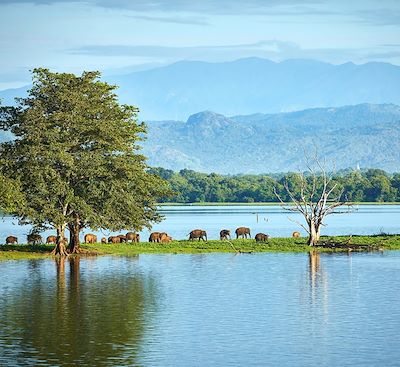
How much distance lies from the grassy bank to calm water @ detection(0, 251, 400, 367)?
5802 mm

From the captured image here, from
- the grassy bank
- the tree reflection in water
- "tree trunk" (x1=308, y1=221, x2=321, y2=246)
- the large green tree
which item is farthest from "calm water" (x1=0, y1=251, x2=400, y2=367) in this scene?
"tree trunk" (x1=308, y1=221, x2=321, y2=246)

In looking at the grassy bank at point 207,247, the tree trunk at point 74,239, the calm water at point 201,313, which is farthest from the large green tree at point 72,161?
the calm water at point 201,313

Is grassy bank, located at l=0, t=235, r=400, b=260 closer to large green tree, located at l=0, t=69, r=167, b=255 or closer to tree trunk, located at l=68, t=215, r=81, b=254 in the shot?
tree trunk, located at l=68, t=215, r=81, b=254

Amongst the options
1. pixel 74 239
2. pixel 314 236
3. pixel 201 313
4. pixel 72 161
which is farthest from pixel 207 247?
pixel 201 313

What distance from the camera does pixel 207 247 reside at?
70.6m

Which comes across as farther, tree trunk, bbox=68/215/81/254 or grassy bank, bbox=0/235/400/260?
grassy bank, bbox=0/235/400/260

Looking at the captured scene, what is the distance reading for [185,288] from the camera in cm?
4744

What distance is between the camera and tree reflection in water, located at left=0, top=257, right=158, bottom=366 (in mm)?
29953

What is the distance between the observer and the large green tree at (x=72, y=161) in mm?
62625

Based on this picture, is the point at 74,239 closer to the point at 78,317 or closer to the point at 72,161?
the point at 72,161

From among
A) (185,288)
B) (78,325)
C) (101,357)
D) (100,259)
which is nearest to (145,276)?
(185,288)

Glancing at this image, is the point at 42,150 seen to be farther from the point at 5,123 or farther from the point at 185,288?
the point at 185,288

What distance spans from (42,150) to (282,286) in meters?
21.7

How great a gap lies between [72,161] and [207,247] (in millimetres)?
13333
